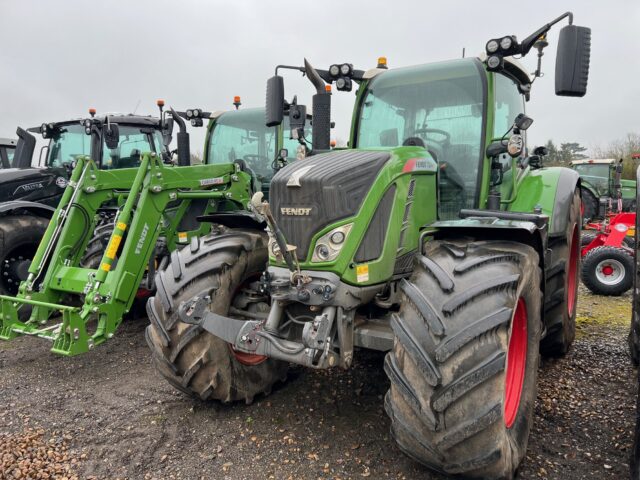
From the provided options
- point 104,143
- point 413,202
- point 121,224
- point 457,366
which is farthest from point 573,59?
point 104,143

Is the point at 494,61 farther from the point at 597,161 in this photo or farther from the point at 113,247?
the point at 597,161

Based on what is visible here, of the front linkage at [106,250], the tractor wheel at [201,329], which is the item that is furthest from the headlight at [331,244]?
the front linkage at [106,250]

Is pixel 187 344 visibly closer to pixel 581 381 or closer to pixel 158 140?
pixel 581 381

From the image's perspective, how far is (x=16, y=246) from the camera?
5820 millimetres

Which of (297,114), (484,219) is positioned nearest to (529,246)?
(484,219)

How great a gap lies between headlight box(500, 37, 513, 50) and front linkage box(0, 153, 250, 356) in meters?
2.98

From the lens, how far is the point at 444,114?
3.58 metres

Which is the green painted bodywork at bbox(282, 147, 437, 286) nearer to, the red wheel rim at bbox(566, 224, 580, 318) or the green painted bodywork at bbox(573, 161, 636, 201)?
the red wheel rim at bbox(566, 224, 580, 318)

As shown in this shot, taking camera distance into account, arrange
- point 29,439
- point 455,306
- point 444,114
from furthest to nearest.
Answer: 1. point 444,114
2. point 29,439
3. point 455,306

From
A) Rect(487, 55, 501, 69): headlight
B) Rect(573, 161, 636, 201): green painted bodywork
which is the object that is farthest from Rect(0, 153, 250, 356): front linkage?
Rect(573, 161, 636, 201): green painted bodywork

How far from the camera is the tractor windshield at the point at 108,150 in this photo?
7.52 meters

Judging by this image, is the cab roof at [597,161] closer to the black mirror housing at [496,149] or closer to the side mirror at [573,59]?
the black mirror housing at [496,149]

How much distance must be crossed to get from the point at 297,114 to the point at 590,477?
288 cm

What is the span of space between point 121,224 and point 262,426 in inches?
84.5
